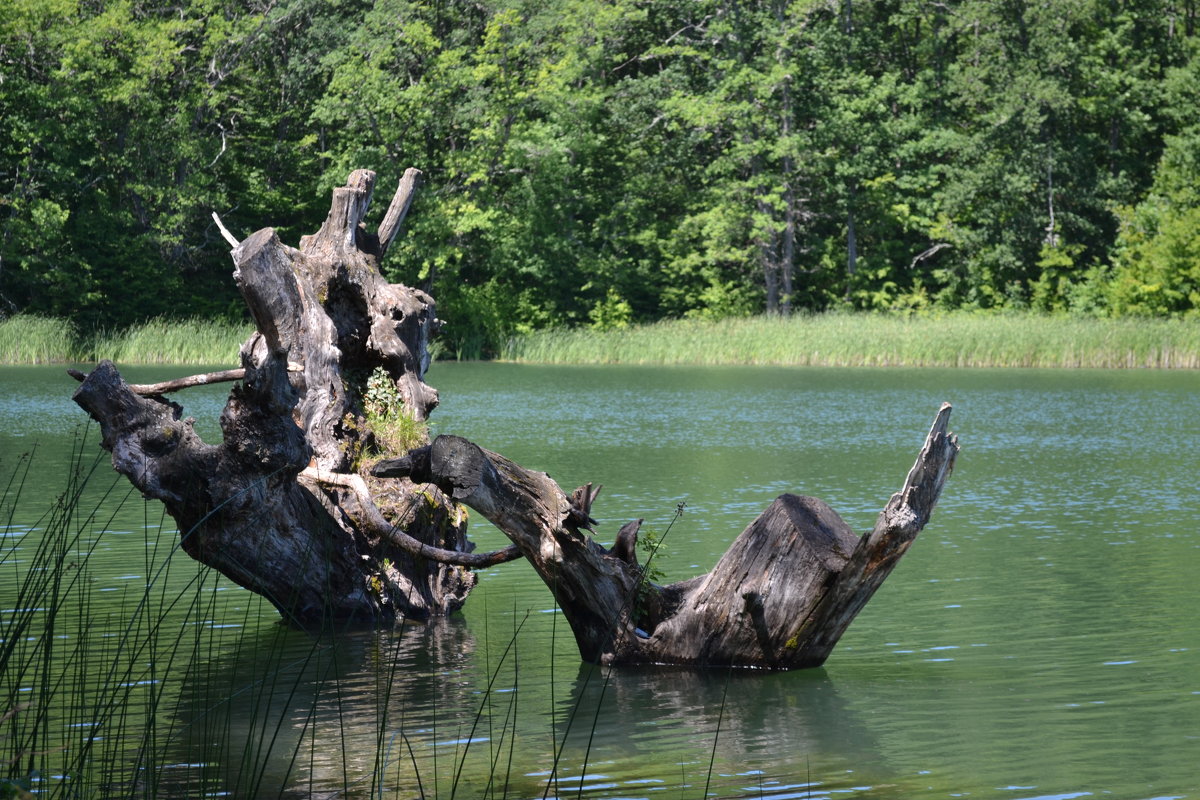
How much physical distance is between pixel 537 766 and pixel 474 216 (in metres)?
37.0

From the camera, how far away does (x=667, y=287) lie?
44094 mm

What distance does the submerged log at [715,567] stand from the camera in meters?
5.89

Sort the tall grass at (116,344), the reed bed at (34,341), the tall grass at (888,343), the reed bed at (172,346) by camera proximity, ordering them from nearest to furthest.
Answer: the tall grass at (888,343)
the reed bed at (34,341)
the tall grass at (116,344)
the reed bed at (172,346)

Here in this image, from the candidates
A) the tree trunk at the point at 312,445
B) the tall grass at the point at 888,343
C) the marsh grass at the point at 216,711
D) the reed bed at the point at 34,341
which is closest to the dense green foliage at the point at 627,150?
the reed bed at the point at 34,341

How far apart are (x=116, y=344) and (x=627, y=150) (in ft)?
52.5

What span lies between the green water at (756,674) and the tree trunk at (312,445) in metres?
0.28

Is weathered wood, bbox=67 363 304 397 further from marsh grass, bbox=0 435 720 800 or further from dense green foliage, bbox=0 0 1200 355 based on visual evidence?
dense green foliage, bbox=0 0 1200 355

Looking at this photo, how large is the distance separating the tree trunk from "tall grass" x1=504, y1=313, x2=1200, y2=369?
25007 mm

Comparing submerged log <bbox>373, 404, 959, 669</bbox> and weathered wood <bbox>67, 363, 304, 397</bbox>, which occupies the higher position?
weathered wood <bbox>67, 363, 304, 397</bbox>

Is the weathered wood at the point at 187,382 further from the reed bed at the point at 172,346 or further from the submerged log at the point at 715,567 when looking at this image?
the reed bed at the point at 172,346

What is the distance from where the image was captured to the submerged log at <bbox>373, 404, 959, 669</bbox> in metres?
5.89

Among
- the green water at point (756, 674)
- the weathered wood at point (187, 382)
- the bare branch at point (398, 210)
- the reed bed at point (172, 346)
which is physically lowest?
the reed bed at point (172, 346)

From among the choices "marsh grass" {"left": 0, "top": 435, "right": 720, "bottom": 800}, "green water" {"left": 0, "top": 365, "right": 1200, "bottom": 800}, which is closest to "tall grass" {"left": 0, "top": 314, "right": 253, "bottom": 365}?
"green water" {"left": 0, "top": 365, "right": 1200, "bottom": 800}

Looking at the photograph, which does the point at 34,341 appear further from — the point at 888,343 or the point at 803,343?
the point at 888,343
